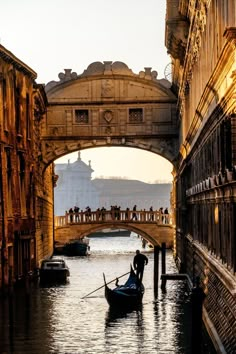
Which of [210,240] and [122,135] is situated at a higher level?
[122,135]

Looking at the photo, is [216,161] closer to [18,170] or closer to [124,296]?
[124,296]

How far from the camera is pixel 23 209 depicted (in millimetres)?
27422

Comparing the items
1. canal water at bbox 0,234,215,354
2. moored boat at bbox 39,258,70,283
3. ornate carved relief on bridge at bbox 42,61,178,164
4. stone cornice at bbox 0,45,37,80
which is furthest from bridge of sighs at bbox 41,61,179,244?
canal water at bbox 0,234,215,354

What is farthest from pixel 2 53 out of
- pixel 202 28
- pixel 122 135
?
pixel 122 135

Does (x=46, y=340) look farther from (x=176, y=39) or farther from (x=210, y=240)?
(x=176, y=39)

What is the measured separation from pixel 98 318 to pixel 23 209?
9344 mm

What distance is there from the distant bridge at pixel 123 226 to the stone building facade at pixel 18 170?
12316mm

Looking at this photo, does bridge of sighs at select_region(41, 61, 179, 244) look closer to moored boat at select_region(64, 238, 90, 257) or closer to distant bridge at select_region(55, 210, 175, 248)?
moored boat at select_region(64, 238, 90, 257)

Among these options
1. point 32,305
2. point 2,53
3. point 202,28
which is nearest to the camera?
point 202,28

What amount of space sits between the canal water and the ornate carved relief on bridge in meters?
10.3

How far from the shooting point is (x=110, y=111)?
116 feet

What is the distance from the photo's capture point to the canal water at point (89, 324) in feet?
49.0

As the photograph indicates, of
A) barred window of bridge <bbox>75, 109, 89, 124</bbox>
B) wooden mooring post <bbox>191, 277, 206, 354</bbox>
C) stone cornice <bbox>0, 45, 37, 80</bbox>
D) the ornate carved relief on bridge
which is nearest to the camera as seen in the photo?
wooden mooring post <bbox>191, 277, 206, 354</bbox>

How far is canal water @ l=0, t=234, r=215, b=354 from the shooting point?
14938 millimetres
